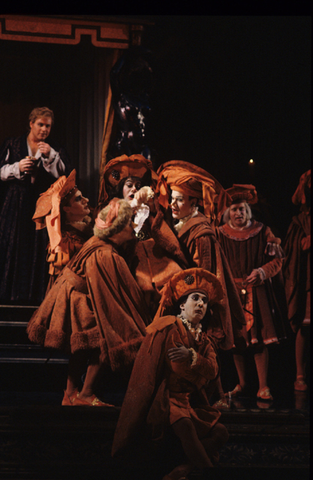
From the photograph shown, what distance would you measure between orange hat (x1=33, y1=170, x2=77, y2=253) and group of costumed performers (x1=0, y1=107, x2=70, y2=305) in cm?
11

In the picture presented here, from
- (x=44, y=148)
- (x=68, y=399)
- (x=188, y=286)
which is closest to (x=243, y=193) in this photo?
(x=188, y=286)

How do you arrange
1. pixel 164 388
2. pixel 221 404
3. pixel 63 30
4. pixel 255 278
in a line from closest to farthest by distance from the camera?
pixel 164 388 < pixel 221 404 < pixel 255 278 < pixel 63 30

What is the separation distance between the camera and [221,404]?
4.34m

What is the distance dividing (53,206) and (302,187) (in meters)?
1.81

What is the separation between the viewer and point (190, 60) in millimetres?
5145

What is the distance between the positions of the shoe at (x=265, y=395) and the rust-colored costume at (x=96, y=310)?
0.94 metres

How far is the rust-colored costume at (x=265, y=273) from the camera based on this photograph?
4.73 metres

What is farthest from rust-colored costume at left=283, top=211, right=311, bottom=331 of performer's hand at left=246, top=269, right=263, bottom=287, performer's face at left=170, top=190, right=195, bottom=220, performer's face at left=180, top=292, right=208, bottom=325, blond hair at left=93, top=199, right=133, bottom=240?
blond hair at left=93, top=199, right=133, bottom=240

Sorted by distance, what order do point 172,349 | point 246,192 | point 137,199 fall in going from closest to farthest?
point 172,349
point 137,199
point 246,192

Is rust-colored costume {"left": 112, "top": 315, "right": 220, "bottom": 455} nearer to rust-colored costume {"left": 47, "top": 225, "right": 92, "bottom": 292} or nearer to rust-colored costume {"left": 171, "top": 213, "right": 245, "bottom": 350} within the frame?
rust-colored costume {"left": 171, "top": 213, "right": 245, "bottom": 350}

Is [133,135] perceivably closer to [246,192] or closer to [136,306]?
[246,192]

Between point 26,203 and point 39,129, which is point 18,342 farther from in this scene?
point 39,129

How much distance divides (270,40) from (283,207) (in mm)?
1234

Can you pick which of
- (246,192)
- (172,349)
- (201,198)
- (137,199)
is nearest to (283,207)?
(246,192)
